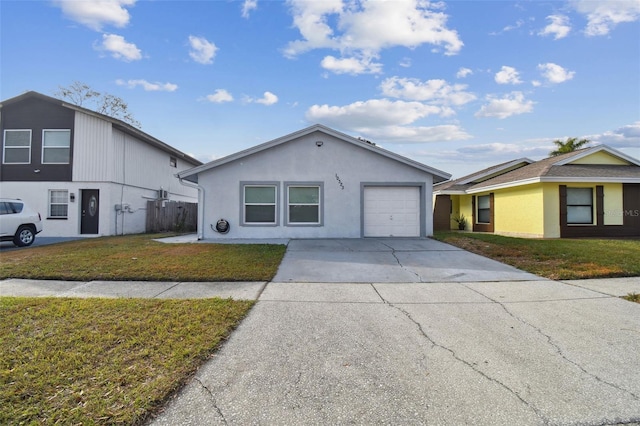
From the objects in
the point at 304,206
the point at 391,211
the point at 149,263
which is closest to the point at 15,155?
the point at 149,263

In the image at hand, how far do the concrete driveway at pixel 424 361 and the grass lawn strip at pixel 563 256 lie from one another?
1695 millimetres

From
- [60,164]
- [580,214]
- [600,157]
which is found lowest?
[580,214]

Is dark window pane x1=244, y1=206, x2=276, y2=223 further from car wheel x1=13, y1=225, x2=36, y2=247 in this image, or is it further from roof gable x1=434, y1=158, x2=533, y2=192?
roof gable x1=434, y1=158, x2=533, y2=192

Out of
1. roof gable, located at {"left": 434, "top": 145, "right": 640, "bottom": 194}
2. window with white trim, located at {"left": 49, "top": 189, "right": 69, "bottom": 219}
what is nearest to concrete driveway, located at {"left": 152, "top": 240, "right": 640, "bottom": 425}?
roof gable, located at {"left": 434, "top": 145, "right": 640, "bottom": 194}

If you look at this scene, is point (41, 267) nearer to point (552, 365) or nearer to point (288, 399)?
point (288, 399)

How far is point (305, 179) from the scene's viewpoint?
1334cm

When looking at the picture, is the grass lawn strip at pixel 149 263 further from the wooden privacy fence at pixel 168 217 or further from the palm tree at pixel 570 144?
the palm tree at pixel 570 144

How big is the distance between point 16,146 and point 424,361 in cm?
1986

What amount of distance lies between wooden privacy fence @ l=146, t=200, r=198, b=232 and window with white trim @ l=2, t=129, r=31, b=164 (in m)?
5.57

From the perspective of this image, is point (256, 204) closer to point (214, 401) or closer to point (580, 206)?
point (214, 401)

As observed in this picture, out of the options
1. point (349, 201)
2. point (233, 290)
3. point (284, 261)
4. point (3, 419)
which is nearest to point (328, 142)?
point (349, 201)

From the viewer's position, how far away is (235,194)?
13242 mm

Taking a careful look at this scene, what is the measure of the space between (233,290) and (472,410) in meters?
4.62

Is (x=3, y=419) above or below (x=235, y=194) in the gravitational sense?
below
